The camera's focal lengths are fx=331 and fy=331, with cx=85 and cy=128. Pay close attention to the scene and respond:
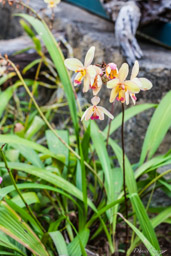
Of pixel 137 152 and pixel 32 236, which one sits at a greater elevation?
pixel 32 236

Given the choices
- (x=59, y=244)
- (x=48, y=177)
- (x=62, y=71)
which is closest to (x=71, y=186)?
(x=48, y=177)

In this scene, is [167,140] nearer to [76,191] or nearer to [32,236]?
[76,191]

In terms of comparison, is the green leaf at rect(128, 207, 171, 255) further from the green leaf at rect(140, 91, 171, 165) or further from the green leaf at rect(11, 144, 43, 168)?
the green leaf at rect(11, 144, 43, 168)

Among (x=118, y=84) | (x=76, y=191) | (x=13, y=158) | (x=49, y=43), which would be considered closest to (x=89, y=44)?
(x=49, y=43)

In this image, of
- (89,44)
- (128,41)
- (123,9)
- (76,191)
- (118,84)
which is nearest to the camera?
(118,84)

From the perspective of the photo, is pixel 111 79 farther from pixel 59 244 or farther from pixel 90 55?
pixel 59 244

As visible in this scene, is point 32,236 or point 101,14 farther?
point 101,14
